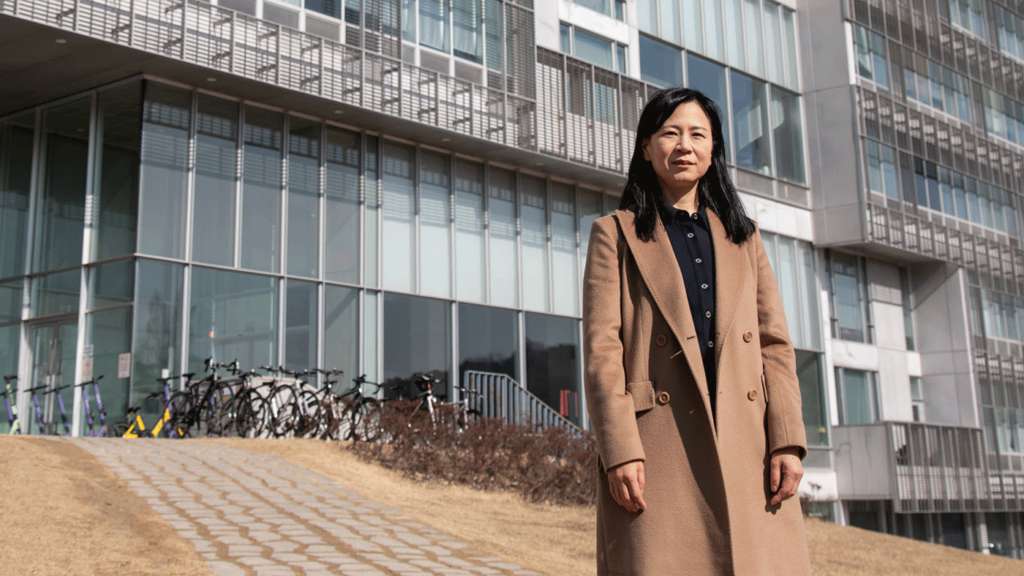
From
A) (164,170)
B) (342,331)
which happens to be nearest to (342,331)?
(342,331)

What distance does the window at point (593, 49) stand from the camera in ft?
A: 74.5

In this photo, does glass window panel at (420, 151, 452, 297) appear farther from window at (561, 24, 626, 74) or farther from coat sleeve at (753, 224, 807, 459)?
coat sleeve at (753, 224, 807, 459)

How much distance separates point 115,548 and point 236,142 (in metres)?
11.3

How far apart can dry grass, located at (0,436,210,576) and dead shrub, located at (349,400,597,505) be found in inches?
150

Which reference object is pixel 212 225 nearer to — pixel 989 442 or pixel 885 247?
pixel 885 247

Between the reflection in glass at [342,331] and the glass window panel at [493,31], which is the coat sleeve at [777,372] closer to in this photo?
the reflection in glass at [342,331]

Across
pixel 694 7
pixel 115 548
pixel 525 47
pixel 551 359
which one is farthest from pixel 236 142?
pixel 694 7

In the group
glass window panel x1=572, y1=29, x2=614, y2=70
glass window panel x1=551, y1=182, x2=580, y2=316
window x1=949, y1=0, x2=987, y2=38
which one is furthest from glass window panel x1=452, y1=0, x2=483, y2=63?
window x1=949, y1=0, x2=987, y2=38

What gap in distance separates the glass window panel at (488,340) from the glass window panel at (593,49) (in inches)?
234

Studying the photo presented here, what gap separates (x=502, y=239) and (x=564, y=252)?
5.90ft

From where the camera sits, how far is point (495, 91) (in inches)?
799

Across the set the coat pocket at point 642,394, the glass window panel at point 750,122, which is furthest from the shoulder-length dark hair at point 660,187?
the glass window panel at point 750,122

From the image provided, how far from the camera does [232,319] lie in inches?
675

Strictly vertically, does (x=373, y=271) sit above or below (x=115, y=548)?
above
